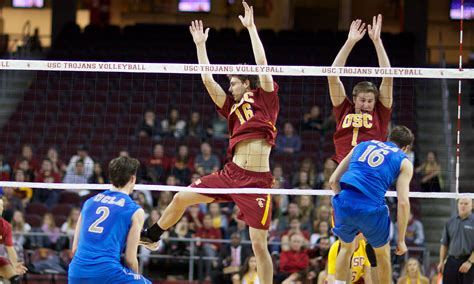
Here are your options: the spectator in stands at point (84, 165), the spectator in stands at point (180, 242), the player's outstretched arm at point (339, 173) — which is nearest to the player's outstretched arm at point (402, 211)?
the player's outstretched arm at point (339, 173)

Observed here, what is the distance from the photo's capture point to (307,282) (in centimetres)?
1700

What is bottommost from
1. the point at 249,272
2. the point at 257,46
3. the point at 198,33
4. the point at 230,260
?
the point at 249,272

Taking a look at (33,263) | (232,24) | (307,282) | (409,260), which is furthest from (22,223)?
(232,24)

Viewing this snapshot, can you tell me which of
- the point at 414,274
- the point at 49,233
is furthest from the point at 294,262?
the point at 49,233

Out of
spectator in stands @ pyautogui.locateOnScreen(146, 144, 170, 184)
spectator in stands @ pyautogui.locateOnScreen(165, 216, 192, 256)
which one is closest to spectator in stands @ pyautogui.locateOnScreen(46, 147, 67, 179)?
spectator in stands @ pyautogui.locateOnScreen(146, 144, 170, 184)

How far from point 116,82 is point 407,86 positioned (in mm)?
7183

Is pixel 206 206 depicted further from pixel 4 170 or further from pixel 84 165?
pixel 4 170

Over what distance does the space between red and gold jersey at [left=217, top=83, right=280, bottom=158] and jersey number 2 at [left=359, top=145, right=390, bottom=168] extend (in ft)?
5.47

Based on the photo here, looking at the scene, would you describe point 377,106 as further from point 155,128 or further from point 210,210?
point 155,128

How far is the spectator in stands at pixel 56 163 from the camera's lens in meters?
20.6

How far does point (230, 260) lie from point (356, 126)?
6414 millimetres

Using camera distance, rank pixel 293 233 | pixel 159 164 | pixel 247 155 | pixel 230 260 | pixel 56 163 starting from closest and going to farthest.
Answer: pixel 247 155
pixel 230 260
pixel 293 233
pixel 159 164
pixel 56 163

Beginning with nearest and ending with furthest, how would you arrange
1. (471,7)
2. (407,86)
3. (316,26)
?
(407,86), (471,7), (316,26)

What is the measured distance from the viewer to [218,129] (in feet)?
72.9
